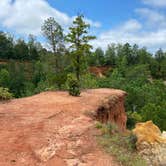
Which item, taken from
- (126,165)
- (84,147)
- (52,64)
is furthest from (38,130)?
(52,64)

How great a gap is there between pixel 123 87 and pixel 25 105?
25.9 metres

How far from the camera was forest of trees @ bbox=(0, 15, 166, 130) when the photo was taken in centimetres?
2189

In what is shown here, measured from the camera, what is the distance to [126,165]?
24.7 feet

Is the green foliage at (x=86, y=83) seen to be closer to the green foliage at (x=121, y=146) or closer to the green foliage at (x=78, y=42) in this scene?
the green foliage at (x=78, y=42)

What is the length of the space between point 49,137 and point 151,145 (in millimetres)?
2534

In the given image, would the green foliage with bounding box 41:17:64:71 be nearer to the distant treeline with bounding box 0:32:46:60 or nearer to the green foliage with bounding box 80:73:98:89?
the green foliage with bounding box 80:73:98:89

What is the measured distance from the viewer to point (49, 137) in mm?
9062

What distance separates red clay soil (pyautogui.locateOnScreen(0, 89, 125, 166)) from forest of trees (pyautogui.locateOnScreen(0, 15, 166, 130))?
558 cm

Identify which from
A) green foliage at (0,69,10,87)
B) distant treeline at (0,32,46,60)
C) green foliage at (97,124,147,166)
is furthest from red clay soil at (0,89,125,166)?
distant treeline at (0,32,46,60)

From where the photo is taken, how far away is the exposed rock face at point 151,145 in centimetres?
816

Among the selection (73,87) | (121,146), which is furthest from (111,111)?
(121,146)

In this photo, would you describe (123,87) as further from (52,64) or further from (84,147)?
(84,147)

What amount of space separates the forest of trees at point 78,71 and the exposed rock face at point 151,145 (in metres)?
8.36

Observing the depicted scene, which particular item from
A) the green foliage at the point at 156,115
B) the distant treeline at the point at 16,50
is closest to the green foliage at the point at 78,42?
the green foliage at the point at 156,115
